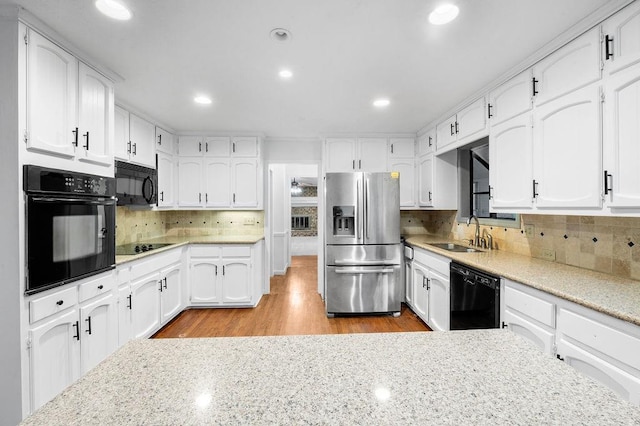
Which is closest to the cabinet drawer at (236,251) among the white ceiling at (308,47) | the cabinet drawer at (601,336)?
the white ceiling at (308,47)

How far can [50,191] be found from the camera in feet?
5.32

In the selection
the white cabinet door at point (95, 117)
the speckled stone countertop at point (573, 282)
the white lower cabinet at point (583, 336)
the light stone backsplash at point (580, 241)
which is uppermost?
the white cabinet door at point (95, 117)

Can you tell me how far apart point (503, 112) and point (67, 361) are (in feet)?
11.4

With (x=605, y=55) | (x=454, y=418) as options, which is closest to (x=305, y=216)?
(x=605, y=55)

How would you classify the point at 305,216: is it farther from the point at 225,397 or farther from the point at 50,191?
the point at 225,397

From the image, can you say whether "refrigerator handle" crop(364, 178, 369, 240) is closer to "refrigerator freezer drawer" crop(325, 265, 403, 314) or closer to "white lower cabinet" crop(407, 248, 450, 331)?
"refrigerator freezer drawer" crop(325, 265, 403, 314)

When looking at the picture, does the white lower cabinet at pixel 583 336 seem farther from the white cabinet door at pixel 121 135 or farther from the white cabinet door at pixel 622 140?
the white cabinet door at pixel 121 135

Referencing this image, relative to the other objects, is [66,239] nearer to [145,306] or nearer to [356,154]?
[145,306]

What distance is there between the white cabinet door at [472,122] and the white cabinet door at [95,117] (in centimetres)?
302

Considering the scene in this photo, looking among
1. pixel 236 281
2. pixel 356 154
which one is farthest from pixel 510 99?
pixel 236 281

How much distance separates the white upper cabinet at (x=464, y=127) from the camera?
259 cm

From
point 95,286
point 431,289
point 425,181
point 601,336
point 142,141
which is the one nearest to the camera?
point 601,336

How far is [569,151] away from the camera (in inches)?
69.1

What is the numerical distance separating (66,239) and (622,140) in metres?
3.09
